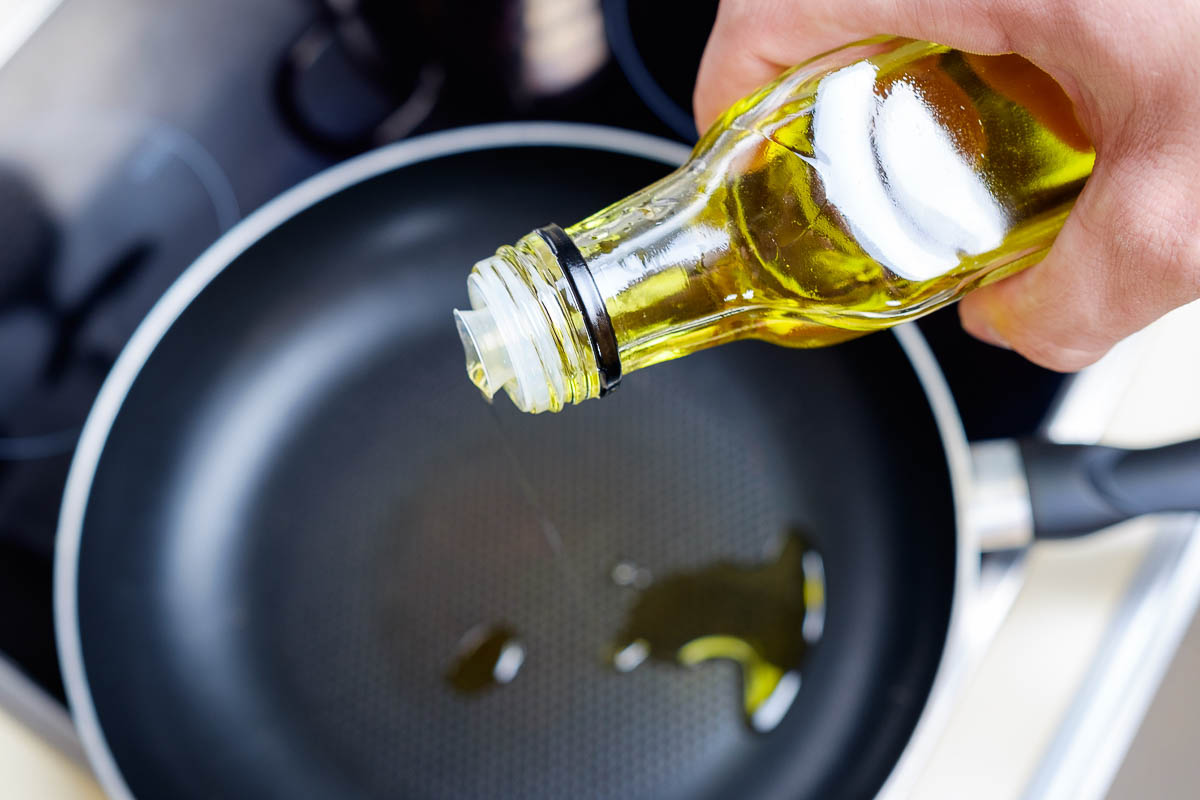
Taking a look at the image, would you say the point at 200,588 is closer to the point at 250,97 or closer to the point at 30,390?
the point at 30,390

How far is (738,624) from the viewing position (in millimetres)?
623

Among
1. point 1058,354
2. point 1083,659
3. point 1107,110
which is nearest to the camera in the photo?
point 1107,110

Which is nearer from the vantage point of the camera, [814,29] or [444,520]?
[814,29]

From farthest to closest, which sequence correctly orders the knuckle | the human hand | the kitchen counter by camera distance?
the kitchen counter < the knuckle < the human hand

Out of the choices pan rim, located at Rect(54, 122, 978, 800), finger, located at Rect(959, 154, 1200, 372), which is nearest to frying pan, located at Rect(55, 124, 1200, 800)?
pan rim, located at Rect(54, 122, 978, 800)

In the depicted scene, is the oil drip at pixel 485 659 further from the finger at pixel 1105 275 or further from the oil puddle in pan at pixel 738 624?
the finger at pixel 1105 275

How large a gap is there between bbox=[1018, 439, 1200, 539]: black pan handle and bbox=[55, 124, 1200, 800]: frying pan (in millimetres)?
65

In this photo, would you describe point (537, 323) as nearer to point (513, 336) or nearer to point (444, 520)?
point (513, 336)

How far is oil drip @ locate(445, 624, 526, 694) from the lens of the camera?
2.04 ft

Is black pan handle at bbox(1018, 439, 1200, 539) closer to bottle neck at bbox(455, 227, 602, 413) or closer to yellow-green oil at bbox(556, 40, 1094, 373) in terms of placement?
yellow-green oil at bbox(556, 40, 1094, 373)

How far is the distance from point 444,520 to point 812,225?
14.9 inches

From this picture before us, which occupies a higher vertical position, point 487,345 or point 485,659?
point 487,345

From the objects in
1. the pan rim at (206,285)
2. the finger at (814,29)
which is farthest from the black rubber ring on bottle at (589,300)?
the pan rim at (206,285)

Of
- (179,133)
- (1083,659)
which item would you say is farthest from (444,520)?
(1083,659)
